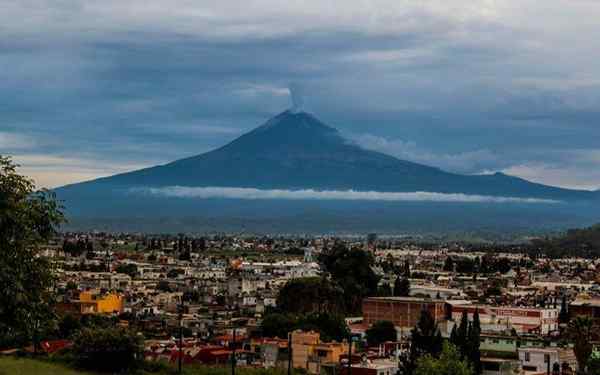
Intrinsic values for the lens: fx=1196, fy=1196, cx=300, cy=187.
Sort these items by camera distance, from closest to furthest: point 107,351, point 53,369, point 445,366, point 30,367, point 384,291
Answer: point 30,367
point 53,369
point 107,351
point 445,366
point 384,291

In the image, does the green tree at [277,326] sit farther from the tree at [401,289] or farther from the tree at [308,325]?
the tree at [401,289]

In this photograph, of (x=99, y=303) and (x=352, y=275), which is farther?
(x=352, y=275)

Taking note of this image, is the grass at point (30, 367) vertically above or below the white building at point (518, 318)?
above

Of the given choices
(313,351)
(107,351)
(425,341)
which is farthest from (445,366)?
(313,351)

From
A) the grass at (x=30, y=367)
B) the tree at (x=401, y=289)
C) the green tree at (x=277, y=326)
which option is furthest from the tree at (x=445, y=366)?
the tree at (x=401, y=289)

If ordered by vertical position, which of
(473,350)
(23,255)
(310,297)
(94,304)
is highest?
(23,255)

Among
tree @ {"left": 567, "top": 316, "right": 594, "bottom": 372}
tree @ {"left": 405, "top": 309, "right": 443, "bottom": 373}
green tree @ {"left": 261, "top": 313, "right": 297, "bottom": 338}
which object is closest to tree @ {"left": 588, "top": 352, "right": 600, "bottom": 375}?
tree @ {"left": 567, "top": 316, "right": 594, "bottom": 372}

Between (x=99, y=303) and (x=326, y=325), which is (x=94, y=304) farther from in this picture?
(x=326, y=325)
